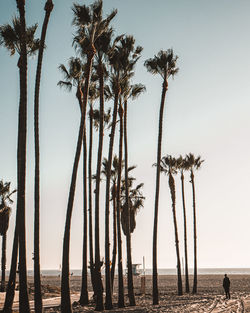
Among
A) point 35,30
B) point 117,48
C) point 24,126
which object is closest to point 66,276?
point 24,126

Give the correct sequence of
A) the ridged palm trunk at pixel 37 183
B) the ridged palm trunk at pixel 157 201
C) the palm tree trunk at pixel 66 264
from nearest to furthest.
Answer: the ridged palm trunk at pixel 37 183 < the palm tree trunk at pixel 66 264 < the ridged palm trunk at pixel 157 201

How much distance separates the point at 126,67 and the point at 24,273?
13341mm

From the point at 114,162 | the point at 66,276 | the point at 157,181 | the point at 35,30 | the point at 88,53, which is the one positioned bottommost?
the point at 66,276

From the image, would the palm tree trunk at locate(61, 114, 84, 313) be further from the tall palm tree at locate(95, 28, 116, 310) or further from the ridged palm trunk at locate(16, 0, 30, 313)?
the tall palm tree at locate(95, 28, 116, 310)

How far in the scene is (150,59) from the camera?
85.6 feet

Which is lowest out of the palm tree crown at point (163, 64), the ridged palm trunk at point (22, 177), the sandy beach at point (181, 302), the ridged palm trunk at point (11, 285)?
the sandy beach at point (181, 302)

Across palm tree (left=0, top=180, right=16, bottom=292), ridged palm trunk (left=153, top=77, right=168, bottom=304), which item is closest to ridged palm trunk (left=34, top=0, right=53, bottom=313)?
ridged palm trunk (left=153, top=77, right=168, bottom=304)

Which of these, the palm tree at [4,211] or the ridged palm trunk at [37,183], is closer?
the ridged palm trunk at [37,183]

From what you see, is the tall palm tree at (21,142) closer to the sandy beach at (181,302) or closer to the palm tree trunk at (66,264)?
the palm tree trunk at (66,264)

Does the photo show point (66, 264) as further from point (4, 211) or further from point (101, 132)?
point (4, 211)

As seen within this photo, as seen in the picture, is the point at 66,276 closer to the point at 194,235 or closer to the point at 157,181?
the point at 157,181

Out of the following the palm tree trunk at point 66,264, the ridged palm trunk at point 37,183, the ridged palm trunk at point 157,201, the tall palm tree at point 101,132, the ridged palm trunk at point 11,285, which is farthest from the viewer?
the ridged palm trunk at point 157,201

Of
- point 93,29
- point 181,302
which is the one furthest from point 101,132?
point 181,302

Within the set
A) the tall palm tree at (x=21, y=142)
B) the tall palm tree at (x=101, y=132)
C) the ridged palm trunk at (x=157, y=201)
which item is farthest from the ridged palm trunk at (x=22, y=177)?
the ridged palm trunk at (x=157, y=201)
